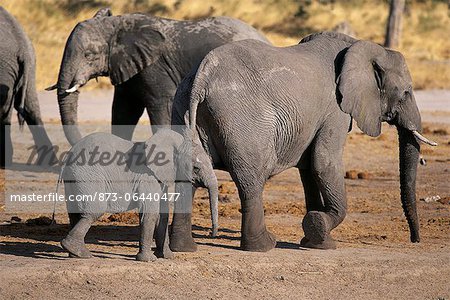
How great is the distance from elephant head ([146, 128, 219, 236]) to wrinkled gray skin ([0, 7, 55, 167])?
604 centimetres

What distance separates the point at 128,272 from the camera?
828 centimetres

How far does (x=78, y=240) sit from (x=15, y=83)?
6413mm

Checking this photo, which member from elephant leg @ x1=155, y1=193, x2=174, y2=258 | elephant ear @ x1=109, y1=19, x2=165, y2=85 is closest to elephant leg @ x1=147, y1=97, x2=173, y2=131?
elephant ear @ x1=109, y1=19, x2=165, y2=85

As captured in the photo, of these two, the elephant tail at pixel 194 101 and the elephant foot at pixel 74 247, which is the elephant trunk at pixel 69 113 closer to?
the elephant tail at pixel 194 101

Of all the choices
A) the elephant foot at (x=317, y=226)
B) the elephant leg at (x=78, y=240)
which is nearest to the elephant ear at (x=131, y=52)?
the elephant foot at (x=317, y=226)

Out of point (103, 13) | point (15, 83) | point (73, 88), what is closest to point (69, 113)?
point (73, 88)

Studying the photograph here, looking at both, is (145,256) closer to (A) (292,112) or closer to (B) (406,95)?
(A) (292,112)

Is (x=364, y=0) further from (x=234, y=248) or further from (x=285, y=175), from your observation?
(x=234, y=248)

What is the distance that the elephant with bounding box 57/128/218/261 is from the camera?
850 cm

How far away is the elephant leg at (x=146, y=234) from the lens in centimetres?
843

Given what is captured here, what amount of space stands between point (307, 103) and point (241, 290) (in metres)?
1.64

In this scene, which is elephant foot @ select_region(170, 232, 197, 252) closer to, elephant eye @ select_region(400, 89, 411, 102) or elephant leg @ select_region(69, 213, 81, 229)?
elephant leg @ select_region(69, 213, 81, 229)

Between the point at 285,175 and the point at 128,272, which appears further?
the point at 285,175

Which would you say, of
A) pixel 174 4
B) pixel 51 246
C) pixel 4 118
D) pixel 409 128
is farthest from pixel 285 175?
pixel 174 4
